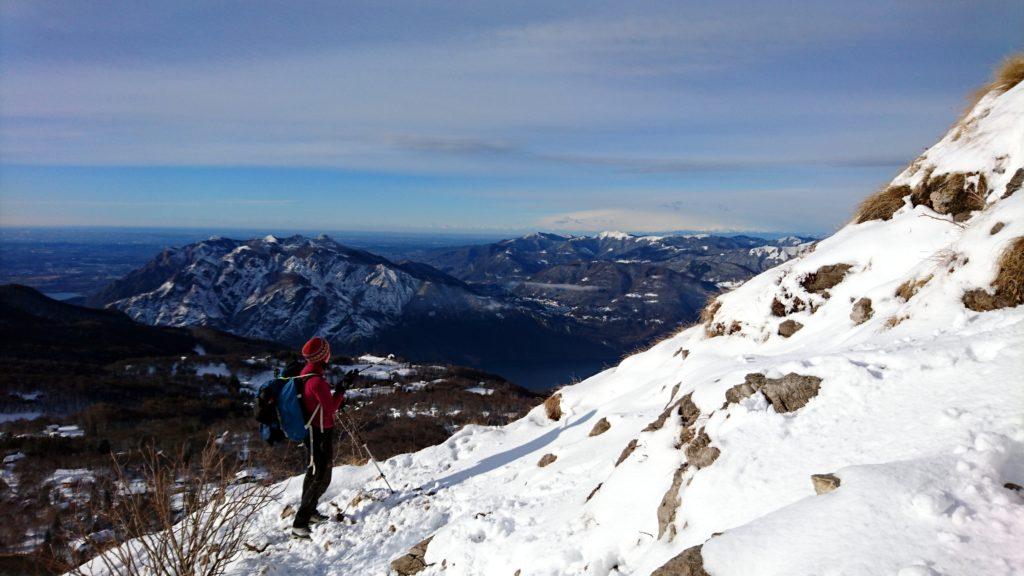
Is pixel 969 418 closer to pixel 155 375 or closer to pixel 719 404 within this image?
pixel 719 404

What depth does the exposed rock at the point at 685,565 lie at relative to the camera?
4441 millimetres

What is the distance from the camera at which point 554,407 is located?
17.7 meters

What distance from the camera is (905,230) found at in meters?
11.1

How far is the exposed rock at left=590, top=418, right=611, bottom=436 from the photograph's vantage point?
12.5 metres

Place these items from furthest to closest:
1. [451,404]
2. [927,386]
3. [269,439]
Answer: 1. [451,404]
2. [269,439]
3. [927,386]

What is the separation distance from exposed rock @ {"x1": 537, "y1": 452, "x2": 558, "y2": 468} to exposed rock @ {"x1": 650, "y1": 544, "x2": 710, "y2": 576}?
721 centimetres

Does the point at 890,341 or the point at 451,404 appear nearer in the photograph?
the point at 890,341

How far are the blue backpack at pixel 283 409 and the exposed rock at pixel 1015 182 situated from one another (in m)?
13.3

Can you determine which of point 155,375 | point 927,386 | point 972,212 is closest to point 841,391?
point 927,386

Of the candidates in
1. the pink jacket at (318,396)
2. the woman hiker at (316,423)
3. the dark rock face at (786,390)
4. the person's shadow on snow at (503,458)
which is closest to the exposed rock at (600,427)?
the person's shadow on snow at (503,458)

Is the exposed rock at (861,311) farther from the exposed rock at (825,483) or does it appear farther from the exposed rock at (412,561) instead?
the exposed rock at (412,561)

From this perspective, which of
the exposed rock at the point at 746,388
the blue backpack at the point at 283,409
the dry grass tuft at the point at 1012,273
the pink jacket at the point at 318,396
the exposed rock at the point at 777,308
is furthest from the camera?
the exposed rock at the point at 777,308

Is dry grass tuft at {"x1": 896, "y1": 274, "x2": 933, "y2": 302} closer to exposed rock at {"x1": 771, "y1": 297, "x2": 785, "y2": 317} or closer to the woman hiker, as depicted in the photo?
exposed rock at {"x1": 771, "y1": 297, "x2": 785, "y2": 317}

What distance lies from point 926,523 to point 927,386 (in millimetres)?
2182
